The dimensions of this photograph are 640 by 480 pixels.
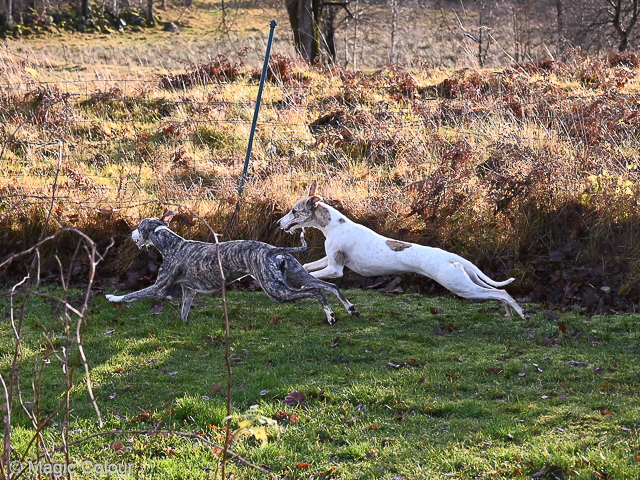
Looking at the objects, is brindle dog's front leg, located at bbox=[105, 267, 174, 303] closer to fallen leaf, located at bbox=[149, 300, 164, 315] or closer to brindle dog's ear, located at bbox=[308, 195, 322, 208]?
fallen leaf, located at bbox=[149, 300, 164, 315]

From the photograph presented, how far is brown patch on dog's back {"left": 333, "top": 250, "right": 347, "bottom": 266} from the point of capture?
7668mm

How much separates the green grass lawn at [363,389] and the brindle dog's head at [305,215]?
2.95ft

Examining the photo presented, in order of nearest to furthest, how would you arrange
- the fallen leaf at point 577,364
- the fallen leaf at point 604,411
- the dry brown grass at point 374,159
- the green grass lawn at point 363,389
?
1. the green grass lawn at point 363,389
2. the fallen leaf at point 604,411
3. the fallen leaf at point 577,364
4. the dry brown grass at point 374,159

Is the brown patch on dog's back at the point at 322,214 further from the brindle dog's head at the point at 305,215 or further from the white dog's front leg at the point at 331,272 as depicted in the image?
the white dog's front leg at the point at 331,272

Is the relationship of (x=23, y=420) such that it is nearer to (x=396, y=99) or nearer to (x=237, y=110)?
(x=237, y=110)

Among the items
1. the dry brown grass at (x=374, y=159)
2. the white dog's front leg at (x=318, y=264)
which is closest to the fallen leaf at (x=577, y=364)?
the dry brown grass at (x=374, y=159)

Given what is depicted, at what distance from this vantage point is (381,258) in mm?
7395

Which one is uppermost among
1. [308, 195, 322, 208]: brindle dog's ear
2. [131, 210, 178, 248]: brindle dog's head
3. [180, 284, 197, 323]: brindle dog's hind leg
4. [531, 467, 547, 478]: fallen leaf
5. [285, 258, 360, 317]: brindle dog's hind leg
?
[308, 195, 322, 208]: brindle dog's ear

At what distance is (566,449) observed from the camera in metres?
4.15

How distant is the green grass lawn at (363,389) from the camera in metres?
4.18

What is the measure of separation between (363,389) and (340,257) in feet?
8.72

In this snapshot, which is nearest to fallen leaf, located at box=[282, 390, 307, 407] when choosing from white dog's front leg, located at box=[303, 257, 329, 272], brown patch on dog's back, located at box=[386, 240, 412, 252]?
brown patch on dog's back, located at box=[386, 240, 412, 252]

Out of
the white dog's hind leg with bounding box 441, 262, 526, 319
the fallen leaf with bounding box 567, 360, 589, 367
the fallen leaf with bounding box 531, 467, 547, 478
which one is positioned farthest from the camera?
the white dog's hind leg with bounding box 441, 262, 526, 319

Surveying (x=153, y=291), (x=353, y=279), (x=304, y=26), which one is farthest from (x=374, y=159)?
(x=304, y=26)
